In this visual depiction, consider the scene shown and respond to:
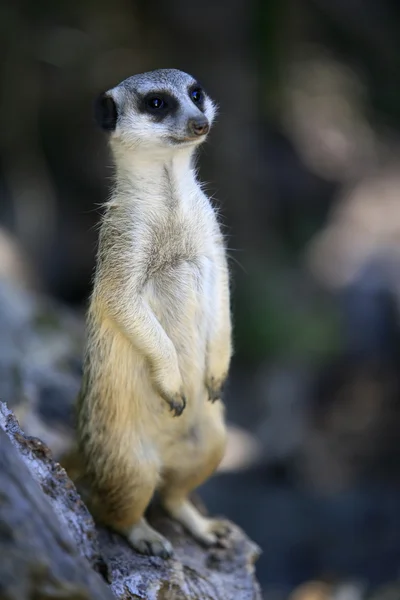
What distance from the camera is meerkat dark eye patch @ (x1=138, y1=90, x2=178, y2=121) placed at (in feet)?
9.57

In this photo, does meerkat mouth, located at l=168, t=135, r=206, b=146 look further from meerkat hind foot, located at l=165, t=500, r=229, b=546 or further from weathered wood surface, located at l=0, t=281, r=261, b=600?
meerkat hind foot, located at l=165, t=500, r=229, b=546

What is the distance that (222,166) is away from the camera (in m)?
8.79

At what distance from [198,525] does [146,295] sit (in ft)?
3.20

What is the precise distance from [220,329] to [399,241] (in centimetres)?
589

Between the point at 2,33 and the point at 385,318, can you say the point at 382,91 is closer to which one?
the point at 385,318

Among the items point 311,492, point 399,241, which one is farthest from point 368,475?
point 399,241

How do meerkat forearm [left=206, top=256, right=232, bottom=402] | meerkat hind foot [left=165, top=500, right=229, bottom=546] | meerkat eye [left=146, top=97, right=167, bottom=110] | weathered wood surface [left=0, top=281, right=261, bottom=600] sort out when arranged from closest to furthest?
weathered wood surface [left=0, top=281, right=261, bottom=600] → meerkat eye [left=146, top=97, right=167, bottom=110] → meerkat forearm [left=206, top=256, right=232, bottom=402] → meerkat hind foot [left=165, top=500, right=229, bottom=546]

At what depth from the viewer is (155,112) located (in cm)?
294

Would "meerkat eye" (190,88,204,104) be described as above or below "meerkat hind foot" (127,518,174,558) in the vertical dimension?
above

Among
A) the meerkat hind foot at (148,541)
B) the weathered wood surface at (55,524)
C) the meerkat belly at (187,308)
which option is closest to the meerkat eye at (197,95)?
the meerkat belly at (187,308)

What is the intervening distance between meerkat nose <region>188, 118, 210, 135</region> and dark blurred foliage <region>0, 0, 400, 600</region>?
387 centimetres

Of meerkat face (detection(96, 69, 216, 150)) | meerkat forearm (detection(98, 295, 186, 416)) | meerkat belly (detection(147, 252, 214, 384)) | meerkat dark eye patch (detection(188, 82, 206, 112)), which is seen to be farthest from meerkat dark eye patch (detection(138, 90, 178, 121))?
meerkat forearm (detection(98, 295, 186, 416))

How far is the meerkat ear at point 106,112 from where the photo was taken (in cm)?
302

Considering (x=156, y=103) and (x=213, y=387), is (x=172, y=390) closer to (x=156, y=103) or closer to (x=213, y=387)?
(x=213, y=387)
